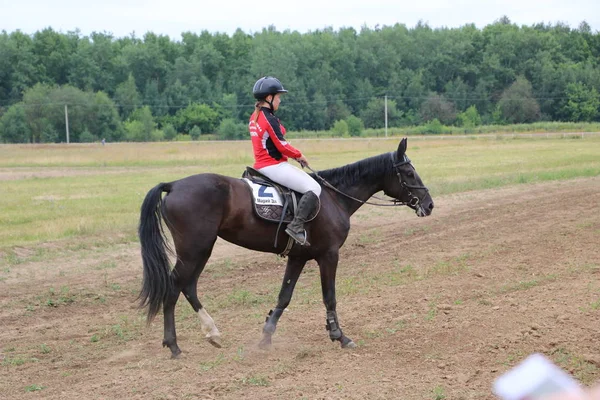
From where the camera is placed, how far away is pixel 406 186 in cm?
923

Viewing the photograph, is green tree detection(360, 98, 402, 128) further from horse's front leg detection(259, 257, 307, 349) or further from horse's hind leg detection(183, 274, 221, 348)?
horse's hind leg detection(183, 274, 221, 348)

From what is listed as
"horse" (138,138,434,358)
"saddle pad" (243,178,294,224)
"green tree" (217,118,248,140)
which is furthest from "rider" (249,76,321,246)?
"green tree" (217,118,248,140)

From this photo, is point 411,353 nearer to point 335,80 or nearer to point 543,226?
point 543,226

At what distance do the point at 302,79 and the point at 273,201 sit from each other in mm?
102944

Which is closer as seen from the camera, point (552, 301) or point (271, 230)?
point (271, 230)

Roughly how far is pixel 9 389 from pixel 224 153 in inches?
1585

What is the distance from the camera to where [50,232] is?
54.1ft

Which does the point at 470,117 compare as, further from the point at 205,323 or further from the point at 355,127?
the point at 205,323

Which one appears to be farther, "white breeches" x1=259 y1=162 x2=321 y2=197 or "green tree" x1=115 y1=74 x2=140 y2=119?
"green tree" x1=115 y1=74 x2=140 y2=119

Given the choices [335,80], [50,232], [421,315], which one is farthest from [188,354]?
[335,80]

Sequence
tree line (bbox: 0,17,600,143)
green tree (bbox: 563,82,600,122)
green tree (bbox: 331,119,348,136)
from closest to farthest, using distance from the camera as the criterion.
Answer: green tree (bbox: 331,119,348,136), tree line (bbox: 0,17,600,143), green tree (bbox: 563,82,600,122)

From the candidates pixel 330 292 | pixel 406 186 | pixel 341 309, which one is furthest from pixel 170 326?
pixel 406 186

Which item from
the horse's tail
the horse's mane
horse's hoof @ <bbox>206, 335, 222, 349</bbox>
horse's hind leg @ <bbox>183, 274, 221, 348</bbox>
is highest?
the horse's mane

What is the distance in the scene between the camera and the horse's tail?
8078 mm
